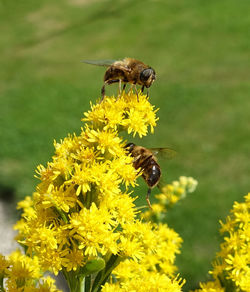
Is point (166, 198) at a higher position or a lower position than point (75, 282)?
higher

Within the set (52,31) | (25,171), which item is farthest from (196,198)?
(52,31)

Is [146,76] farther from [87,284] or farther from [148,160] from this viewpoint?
[87,284]

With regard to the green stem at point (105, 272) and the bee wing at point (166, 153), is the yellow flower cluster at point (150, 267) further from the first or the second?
the bee wing at point (166, 153)

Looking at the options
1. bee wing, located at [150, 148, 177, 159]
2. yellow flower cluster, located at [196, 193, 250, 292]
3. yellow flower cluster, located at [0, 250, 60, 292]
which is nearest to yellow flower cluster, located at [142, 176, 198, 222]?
bee wing, located at [150, 148, 177, 159]

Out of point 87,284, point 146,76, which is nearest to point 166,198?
point 146,76

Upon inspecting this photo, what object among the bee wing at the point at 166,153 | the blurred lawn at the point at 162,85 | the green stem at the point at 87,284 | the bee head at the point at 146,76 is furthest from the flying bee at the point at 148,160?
the blurred lawn at the point at 162,85

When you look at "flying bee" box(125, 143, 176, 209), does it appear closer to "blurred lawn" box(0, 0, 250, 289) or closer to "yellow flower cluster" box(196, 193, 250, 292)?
"yellow flower cluster" box(196, 193, 250, 292)

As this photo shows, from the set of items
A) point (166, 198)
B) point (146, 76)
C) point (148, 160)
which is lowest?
point (148, 160)

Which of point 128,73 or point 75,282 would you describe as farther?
point 128,73
